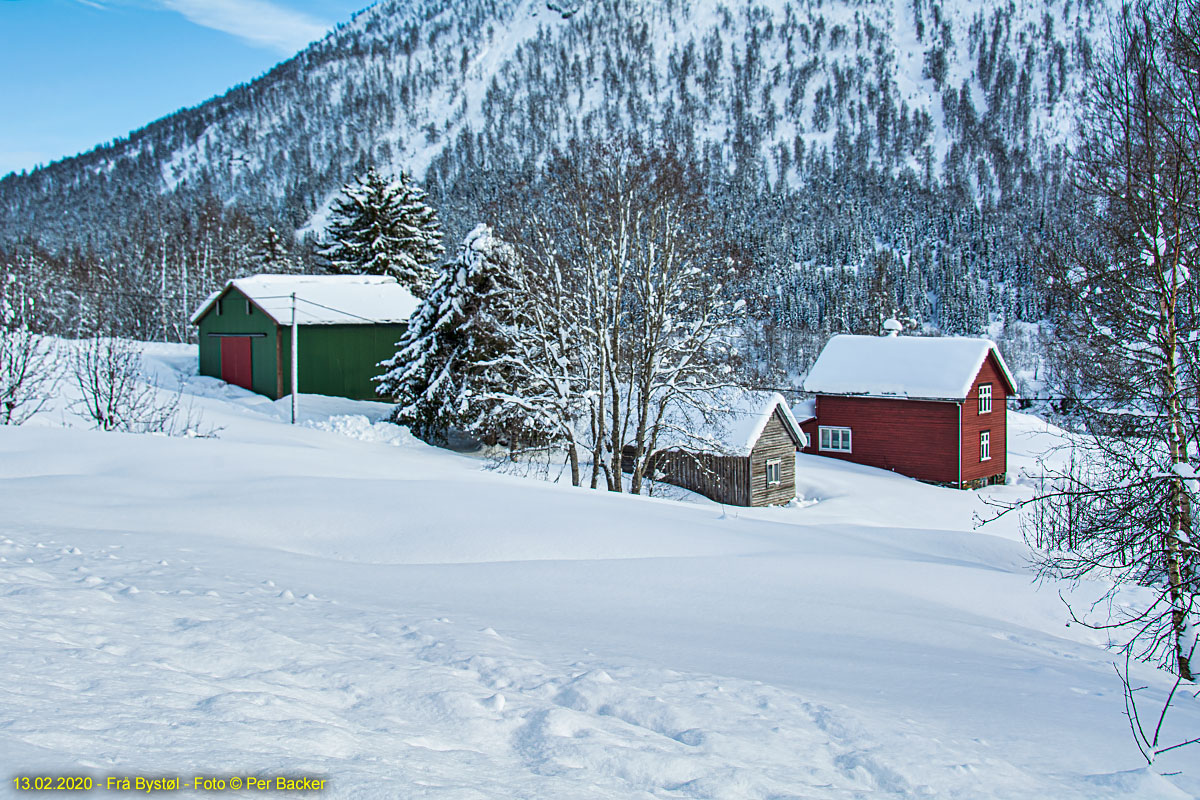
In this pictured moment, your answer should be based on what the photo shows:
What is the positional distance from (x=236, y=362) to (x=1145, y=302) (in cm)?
3631

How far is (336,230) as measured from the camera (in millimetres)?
50156

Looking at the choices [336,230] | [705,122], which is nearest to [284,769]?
[336,230]

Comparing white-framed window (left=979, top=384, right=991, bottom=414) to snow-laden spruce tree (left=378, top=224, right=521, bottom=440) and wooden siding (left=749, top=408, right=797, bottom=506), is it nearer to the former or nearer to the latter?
wooden siding (left=749, top=408, right=797, bottom=506)

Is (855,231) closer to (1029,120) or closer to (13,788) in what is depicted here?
(1029,120)

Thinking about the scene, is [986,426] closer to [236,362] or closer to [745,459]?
[745,459]

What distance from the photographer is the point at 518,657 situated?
16.7 feet

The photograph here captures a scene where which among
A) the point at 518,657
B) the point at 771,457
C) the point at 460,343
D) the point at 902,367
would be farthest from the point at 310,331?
the point at 518,657

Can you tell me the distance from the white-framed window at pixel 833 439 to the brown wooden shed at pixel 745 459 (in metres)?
8.52

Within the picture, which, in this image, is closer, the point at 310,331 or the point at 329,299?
the point at 310,331

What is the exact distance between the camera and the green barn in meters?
35.4

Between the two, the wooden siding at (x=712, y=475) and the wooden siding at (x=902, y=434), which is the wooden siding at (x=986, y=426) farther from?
the wooden siding at (x=712, y=475)

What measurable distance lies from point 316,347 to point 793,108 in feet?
566

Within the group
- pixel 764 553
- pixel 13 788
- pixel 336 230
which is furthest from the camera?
pixel 336 230

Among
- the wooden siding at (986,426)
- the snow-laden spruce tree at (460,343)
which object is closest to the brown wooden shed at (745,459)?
the snow-laden spruce tree at (460,343)
